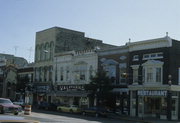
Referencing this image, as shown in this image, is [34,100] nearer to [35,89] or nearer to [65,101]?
[35,89]

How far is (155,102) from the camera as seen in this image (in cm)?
4131

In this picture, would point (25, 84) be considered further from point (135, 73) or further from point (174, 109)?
point (174, 109)

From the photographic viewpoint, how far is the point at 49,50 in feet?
210

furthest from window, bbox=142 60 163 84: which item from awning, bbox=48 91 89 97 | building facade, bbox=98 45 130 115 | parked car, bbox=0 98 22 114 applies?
parked car, bbox=0 98 22 114

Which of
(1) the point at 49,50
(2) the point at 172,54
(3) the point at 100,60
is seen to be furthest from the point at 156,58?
(1) the point at 49,50

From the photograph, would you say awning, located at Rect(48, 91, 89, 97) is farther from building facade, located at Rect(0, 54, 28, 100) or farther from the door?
building facade, located at Rect(0, 54, 28, 100)

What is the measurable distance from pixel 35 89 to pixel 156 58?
111ft

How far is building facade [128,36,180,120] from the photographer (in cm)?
3878

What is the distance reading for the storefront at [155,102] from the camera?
38344 millimetres

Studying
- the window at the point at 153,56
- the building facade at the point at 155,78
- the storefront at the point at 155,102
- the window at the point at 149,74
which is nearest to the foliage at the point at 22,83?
the building facade at the point at 155,78

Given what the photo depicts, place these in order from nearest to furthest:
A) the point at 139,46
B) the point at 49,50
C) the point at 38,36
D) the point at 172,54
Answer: the point at 172,54 → the point at 139,46 → the point at 49,50 → the point at 38,36

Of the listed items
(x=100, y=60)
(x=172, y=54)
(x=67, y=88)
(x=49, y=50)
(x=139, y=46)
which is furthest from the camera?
(x=49, y=50)

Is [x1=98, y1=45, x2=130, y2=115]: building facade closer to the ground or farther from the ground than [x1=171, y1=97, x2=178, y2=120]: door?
farther from the ground

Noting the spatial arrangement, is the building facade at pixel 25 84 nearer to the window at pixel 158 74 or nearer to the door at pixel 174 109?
the window at pixel 158 74
